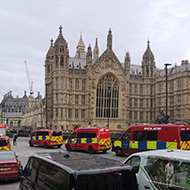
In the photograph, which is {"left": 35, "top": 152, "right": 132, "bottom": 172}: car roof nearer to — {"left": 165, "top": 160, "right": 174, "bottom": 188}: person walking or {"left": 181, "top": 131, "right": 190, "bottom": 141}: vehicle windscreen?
{"left": 165, "top": 160, "right": 174, "bottom": 188}: person walking

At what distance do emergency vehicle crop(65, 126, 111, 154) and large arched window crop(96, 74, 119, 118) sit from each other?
30.8 m

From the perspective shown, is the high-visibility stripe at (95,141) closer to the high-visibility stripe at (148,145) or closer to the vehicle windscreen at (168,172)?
the high-visibility stripe at (148,145)

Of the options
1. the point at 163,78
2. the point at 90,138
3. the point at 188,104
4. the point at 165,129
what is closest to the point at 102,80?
the point at 163,78

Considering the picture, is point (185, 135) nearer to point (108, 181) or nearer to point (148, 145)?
point (148, 145)

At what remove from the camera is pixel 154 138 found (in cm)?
2055

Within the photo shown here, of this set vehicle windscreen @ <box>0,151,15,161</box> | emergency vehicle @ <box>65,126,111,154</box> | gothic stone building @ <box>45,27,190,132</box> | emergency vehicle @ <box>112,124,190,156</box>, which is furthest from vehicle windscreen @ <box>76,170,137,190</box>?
gothic stone building @ <box>45,27,190,132</box>

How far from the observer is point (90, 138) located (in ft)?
82.1

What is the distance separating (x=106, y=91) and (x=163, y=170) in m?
50.0

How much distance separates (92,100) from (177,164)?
1911 inches

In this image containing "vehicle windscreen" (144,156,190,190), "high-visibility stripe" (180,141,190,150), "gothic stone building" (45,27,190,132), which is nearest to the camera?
"vehicle windscreen" (144,156,190,190)

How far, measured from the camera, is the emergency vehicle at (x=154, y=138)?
63.6 feet

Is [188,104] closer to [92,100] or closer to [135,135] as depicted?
[92,100]

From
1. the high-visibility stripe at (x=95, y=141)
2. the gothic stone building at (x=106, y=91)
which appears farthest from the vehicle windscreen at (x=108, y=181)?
the gothic stone building at (x=106, y=91)

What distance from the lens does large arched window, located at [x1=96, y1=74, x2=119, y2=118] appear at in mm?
57156
